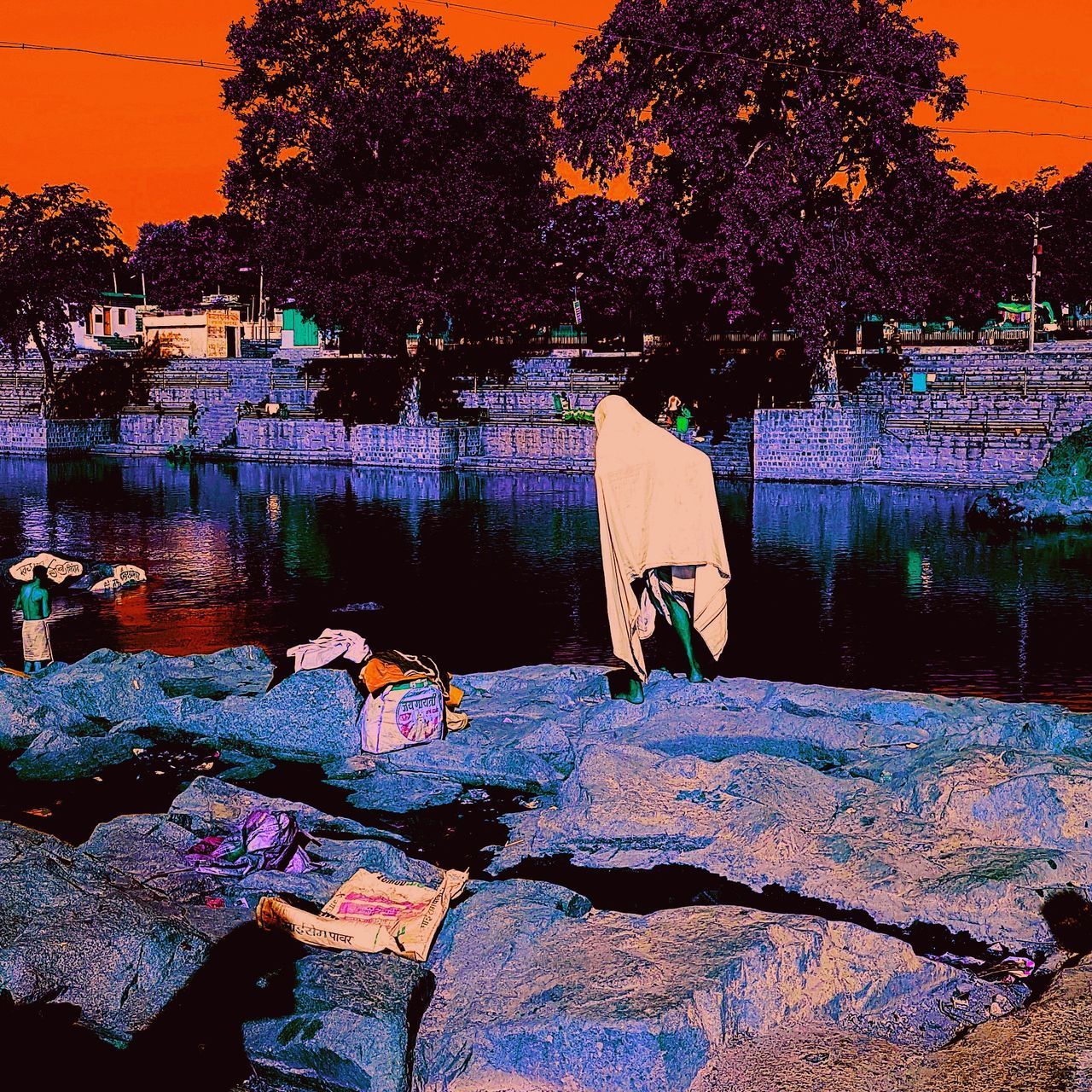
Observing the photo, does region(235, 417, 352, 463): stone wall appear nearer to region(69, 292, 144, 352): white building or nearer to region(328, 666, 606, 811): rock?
region(328, 666, 606, 811): rock

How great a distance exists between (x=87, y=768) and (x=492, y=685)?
10.4 ft

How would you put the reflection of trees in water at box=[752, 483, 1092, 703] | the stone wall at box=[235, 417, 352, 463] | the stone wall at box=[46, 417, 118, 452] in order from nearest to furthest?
the reflection of trees in water at box=[752, 483, 1092, 703] → the stone wall at box=[235, 417, 352, 463] → the stone wall at box=[46, 417, 118, 452]

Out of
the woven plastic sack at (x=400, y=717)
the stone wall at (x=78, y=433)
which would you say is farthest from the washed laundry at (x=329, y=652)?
the stone wall at (x=78, y=433)

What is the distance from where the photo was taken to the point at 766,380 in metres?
36.3

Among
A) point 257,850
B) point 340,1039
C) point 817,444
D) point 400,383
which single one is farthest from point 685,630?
point 400,383

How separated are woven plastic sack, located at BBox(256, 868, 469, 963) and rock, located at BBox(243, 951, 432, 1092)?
1.49ft

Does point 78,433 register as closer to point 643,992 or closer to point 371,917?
point 371,917

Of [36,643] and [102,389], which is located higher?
[102,389]

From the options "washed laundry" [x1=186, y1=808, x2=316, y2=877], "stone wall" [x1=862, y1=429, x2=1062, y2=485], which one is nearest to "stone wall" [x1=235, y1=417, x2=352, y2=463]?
"stone wall" [x1=862, y1=429, x2=1062, y2=485]

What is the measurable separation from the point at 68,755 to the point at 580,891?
4072mm

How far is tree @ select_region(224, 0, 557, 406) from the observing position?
36906 mm

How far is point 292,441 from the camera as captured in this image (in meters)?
42.9

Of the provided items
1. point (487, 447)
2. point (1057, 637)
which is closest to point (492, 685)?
point (1057, 637)

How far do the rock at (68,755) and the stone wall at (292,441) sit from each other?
1263 inches
